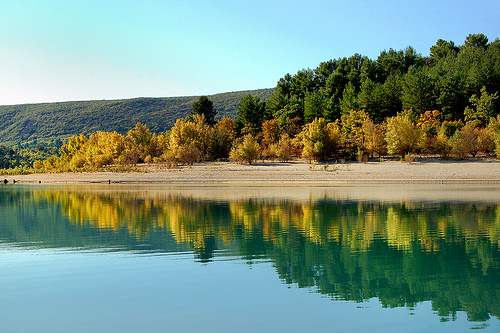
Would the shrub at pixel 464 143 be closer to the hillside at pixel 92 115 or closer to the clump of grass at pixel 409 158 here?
the clump of grass at pixel 409 158

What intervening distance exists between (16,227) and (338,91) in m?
58.5

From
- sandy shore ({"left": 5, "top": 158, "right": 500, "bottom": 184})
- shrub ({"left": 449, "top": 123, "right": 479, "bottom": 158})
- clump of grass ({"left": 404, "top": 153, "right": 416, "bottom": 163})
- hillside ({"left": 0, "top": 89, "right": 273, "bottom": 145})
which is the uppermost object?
hillside ({"left": 0, "top": 89, "right": 273, "bottom": 145})

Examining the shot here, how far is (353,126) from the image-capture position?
2117 inches

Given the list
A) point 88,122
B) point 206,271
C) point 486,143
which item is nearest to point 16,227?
point 206,271

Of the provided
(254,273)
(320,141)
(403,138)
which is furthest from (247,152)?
(254,273)

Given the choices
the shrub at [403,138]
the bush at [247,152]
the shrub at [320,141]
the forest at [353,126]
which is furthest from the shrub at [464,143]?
the bush at [247,152]

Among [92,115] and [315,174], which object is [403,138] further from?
[92,115]

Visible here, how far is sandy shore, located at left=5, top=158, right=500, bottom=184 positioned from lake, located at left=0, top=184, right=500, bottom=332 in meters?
21.7

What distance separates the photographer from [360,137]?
50875mm

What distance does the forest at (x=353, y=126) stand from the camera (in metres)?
47.3

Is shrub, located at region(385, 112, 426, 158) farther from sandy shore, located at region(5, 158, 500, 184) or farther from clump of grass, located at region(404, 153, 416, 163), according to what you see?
sandy shore, located at region(5, 158, 500, 184)

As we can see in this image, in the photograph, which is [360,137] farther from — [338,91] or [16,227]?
[16,227]

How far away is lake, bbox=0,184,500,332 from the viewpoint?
7035 mm

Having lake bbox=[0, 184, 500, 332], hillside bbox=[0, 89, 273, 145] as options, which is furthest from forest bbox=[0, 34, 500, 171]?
hillside bbox=[0, 89, 273, 145]
